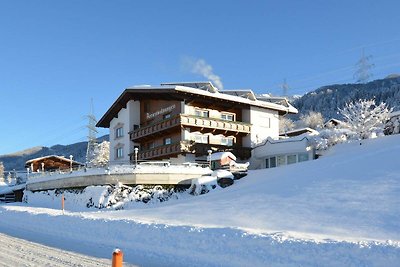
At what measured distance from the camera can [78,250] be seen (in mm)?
12266

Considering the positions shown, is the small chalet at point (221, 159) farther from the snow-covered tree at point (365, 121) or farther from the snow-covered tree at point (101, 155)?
the snow-covered tree at point (101, 155)

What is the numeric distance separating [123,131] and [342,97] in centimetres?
14182

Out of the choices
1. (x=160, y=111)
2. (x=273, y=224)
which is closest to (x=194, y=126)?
(x=160, y=111)

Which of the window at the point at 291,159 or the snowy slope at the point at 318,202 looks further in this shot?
the window at the point at 291,159

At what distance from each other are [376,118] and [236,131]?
1281 centimetres

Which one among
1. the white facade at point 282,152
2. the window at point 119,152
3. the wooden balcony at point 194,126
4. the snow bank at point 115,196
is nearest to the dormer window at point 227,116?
the wooden balcony at point 194,126

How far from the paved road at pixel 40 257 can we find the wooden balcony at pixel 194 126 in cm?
2518

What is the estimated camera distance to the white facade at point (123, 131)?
44875mm

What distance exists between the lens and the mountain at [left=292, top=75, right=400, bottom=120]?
137 m

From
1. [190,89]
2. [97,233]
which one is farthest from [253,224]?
[190,89]

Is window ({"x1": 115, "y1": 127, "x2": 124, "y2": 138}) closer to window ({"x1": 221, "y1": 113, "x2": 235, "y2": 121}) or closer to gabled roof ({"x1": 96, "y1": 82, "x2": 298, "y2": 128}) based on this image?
gabled roof ({"x1": 96, "y1": 82, "x2": 298, "y2": 128})

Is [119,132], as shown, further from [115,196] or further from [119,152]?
[115,196]

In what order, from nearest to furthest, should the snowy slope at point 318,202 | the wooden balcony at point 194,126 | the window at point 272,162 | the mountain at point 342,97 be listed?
the snowy slope at point 318,202
the wooden balcony at point 194,126
the window at point 272,162
the mountain at point 342,97

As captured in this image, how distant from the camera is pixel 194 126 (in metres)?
38.3
